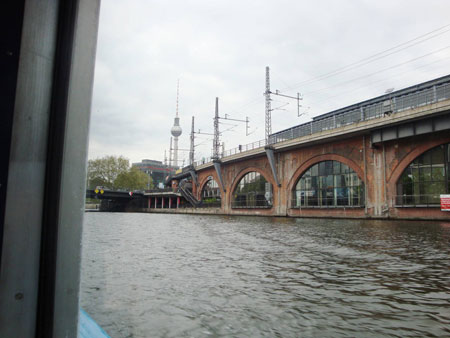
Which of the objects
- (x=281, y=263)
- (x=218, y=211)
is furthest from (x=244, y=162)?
(x=281, y=263)

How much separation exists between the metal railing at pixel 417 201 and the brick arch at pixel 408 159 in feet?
3.02

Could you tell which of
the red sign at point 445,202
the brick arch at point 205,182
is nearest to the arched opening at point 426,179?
the red sign at point 445,202

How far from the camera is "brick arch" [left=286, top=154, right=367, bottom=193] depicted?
82.9ft

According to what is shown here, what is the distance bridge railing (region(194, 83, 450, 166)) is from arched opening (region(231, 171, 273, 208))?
16.8 feet

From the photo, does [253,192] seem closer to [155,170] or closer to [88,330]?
[88,330]

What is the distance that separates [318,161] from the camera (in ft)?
94.6

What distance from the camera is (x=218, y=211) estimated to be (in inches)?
1716

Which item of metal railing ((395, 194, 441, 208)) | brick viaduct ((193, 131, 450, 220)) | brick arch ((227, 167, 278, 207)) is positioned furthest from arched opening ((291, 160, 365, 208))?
metal railing ((395, 194, 441, 208))

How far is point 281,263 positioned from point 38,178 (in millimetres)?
5950

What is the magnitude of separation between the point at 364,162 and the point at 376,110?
366 centimetres

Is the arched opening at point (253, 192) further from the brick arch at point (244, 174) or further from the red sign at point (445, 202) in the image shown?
the red sign at point (445, 202)

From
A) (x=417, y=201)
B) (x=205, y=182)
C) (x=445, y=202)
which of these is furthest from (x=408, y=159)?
(x=205, y=182)

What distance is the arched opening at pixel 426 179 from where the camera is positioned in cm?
2066

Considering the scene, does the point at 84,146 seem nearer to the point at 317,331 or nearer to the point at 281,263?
the point at 317,331
